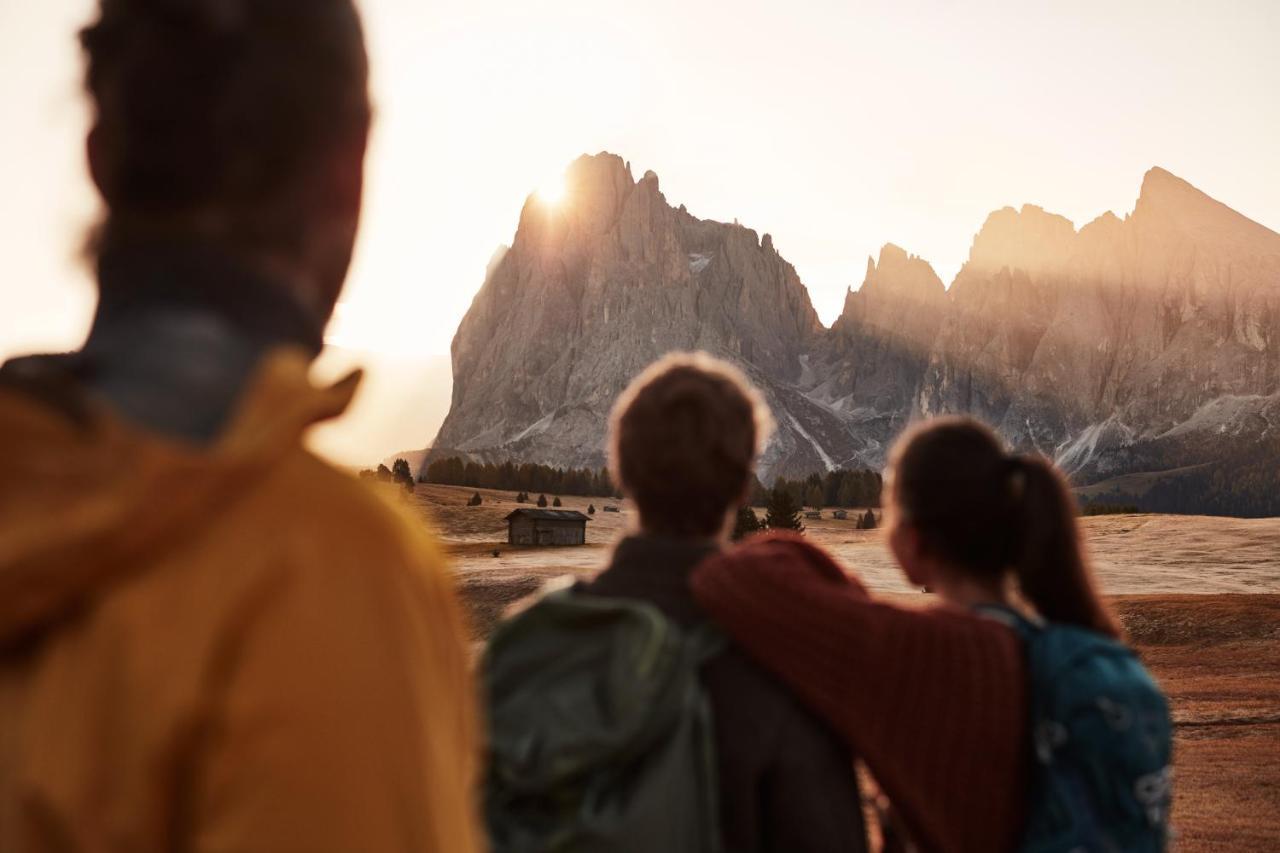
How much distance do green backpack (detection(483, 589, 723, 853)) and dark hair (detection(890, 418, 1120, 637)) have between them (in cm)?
89

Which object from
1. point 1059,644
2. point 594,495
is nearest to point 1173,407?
point 594,495

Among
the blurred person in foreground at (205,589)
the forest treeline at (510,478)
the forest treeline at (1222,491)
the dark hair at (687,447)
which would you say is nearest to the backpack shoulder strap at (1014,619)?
the dark hair at (687,447)

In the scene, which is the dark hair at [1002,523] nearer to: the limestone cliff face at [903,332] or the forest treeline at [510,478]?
the forest treeline at [510,478]

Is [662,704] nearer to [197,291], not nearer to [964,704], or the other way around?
[964,704]

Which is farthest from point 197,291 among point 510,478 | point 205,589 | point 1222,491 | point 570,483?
point 1222,491

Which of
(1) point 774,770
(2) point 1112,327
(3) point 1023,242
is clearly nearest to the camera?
(1) point 774,770

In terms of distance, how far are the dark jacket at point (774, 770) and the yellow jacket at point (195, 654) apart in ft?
5.63

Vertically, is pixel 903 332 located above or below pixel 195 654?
above

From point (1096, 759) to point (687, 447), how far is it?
4.60 ft

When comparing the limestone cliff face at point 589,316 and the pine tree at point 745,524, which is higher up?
the limestone cliff face at point 589,316

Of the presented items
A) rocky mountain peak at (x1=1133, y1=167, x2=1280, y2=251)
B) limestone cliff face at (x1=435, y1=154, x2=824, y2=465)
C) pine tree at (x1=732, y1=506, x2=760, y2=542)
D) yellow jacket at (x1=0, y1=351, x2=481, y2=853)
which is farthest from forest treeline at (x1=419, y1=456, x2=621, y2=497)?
rocky mountain peak at (x1=1133, y1=167, x2=1280, y2=251)

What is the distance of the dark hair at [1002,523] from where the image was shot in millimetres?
3033

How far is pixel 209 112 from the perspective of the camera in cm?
116

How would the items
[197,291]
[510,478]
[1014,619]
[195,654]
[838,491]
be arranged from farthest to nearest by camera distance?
1. [838,491]
2. [510,478]
3. [1014,619]
4. [197,291]
5. [195,654]
